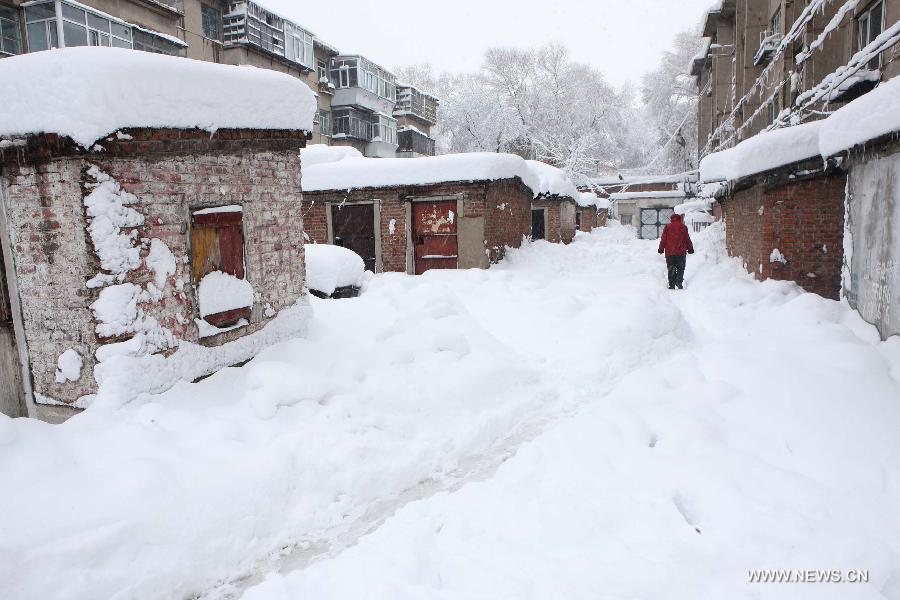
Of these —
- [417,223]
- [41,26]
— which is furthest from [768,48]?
[41,26]

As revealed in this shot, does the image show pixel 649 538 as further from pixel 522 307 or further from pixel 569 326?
pixel 522 307

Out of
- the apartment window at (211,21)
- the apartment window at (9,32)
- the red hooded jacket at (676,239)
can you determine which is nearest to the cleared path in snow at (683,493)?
the red hooded jacket at (676,239)

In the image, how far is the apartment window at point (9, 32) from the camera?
55.8 ft

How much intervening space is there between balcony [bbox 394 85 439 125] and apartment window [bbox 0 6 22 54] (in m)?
27.9

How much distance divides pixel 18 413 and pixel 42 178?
2027 millimetres

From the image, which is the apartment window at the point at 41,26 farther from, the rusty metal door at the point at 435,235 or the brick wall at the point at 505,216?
the brick wall at the point at 505,216

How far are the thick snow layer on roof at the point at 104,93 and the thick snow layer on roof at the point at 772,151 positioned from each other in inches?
272

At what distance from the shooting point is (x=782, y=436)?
4.23m

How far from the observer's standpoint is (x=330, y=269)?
8680mm

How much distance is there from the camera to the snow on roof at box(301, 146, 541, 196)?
11727 mm

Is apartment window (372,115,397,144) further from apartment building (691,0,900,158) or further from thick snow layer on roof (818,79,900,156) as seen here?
thick snow layer on roof (818,79,900,156)

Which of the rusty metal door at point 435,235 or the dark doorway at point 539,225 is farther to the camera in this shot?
the dark doorway at point 539,225

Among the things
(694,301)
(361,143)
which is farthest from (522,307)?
(361,143)

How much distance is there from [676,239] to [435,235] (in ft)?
16.5
